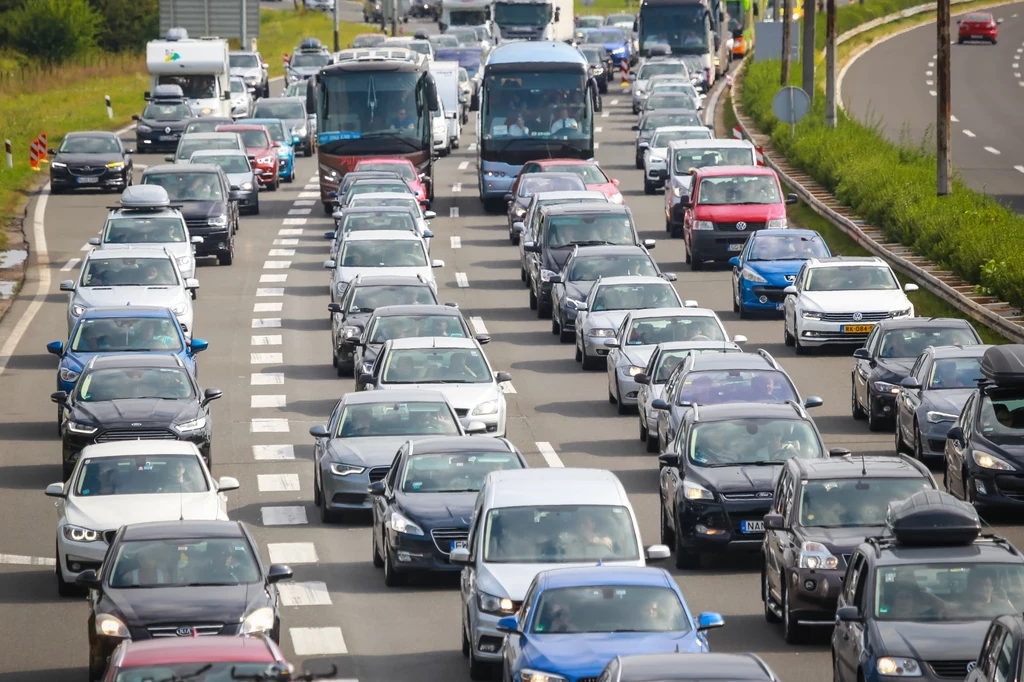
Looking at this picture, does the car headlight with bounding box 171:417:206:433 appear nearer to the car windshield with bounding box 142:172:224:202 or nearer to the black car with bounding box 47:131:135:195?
the car windshield with bounding box 142:172:224:202

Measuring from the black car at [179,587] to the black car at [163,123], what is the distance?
4852cm

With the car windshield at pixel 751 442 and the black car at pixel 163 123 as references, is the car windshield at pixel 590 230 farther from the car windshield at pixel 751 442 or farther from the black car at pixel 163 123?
the black car at pixel 163 123

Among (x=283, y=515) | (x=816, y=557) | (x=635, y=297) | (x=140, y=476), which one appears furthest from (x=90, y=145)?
(x=816, y=557)

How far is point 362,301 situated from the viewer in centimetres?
3291

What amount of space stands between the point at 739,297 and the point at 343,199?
1118 centimetres

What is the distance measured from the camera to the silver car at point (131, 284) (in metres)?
32.8

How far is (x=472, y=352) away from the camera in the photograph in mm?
27688

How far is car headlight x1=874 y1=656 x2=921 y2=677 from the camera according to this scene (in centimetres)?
1400

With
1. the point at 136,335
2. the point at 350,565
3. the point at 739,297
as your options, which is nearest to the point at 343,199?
the point at 739,297

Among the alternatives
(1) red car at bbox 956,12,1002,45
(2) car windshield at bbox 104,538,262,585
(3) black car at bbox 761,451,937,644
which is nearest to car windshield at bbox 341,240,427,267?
(3) black car at bbox 761,451,937,644

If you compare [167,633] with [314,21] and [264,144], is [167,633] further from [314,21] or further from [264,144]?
[314,21]

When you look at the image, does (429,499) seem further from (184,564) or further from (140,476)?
(184,564)

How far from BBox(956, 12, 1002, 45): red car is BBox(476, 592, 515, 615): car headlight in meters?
93.2

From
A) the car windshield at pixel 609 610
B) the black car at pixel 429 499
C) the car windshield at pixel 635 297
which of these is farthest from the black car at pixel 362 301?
the car windshield at pixel 609 610
